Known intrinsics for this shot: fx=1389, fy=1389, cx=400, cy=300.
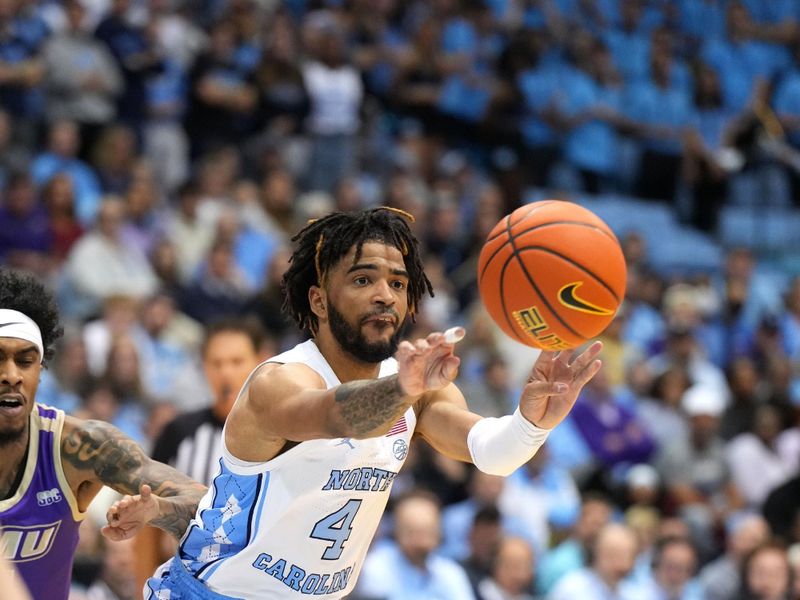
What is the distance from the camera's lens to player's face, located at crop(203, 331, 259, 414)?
7293mm

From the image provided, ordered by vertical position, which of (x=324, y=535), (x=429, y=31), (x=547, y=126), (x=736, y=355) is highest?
(x=324, y=535)

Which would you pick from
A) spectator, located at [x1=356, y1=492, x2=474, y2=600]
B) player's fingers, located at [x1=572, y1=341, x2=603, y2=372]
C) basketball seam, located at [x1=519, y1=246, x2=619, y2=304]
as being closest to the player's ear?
basketball seam, located at [x1=519, y1=246, x2=619, y2=304]

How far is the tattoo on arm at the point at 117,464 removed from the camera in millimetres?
5500

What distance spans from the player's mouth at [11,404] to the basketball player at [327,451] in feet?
1.98

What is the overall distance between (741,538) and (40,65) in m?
7.25

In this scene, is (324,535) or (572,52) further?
(572,52)

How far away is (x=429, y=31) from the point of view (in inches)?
614

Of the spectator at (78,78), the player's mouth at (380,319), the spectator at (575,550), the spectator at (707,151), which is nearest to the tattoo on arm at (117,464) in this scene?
the player's mouth at (380,319)

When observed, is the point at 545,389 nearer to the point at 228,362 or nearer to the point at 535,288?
the point at 535,288

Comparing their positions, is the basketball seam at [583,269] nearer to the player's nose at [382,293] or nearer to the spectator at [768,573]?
the player's nose at [382,293]

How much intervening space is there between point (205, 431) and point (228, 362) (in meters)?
0.42

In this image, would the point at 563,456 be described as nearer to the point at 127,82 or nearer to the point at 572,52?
the point at 127,82

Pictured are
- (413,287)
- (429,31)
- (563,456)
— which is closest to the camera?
(413,287)

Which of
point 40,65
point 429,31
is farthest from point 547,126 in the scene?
point 40,65
